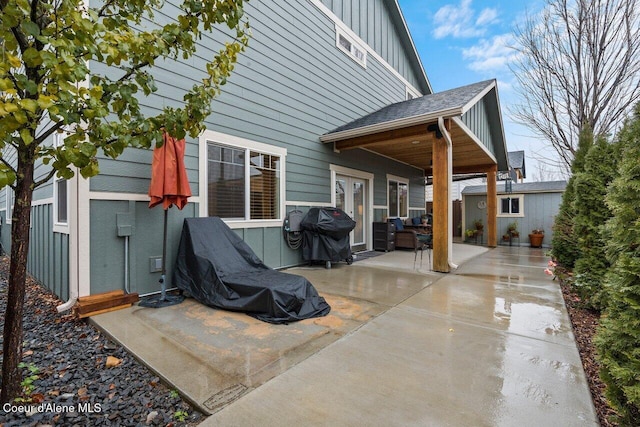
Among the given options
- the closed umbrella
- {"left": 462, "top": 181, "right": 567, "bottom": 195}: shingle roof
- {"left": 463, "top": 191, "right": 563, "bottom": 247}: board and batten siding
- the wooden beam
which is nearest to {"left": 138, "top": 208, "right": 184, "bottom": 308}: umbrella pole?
the closed umbrella

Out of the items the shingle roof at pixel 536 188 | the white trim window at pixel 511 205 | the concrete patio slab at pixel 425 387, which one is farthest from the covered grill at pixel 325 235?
the shingle roof at pixel 536 188

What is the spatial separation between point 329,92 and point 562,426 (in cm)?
660

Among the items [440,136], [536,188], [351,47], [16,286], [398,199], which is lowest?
[16,286]

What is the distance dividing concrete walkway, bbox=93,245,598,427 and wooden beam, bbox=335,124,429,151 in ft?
10.2

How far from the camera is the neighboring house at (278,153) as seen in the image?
3.48 metres

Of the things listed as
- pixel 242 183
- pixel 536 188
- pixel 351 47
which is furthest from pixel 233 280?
pixel 536 188

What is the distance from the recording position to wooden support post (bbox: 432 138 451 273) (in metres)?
5.30

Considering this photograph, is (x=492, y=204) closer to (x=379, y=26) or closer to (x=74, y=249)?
(x=379, y=26)

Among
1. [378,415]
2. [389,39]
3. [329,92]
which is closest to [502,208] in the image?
[389,39]

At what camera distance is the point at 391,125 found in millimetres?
5562

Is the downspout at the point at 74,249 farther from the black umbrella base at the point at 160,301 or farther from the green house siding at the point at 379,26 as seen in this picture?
the green house siding at the point at 379,26

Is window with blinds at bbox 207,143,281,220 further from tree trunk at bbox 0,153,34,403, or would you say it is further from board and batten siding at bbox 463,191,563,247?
board and batten siding at bbox 463,191,563,247

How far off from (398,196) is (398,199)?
0.10m

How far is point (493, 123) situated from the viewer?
29.6 ft
